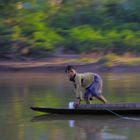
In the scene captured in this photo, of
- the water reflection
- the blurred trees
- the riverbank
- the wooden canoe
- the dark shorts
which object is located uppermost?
the blurred trees

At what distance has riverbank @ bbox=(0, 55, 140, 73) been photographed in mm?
32531

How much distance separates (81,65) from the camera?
3322cm

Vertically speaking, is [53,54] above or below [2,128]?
above

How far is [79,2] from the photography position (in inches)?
1543

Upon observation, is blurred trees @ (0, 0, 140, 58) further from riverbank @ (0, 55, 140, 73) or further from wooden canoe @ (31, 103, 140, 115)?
wooden canoe @ (31, 103, 140, 115)

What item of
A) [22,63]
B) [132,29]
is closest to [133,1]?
[132,29]

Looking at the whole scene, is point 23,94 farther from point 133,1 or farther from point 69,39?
point 133,1

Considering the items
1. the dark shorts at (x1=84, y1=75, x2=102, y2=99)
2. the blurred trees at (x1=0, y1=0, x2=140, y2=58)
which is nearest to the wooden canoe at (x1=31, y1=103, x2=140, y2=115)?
the dark shorts at (x1=84, y1=75, x2=102, y2=99)

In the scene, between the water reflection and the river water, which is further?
the river water

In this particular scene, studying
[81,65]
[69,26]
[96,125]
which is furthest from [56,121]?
[69,26]

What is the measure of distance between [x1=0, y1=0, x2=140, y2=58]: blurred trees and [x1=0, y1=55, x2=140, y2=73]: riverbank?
1.15 meters

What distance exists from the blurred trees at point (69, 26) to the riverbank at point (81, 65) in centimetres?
115

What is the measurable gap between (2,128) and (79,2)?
1062 inches

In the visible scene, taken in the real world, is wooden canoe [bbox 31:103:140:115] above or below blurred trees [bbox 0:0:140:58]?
below
